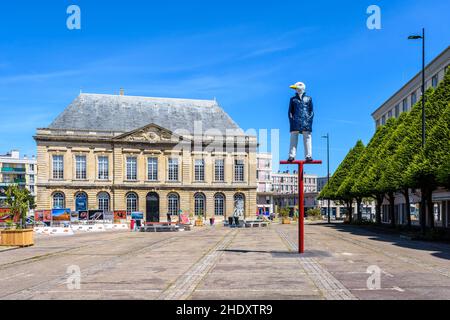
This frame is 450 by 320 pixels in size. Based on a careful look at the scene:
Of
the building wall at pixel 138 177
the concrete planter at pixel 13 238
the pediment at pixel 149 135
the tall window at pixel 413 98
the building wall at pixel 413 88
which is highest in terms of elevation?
the building wall at pixel 413 88

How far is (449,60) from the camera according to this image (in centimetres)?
4956

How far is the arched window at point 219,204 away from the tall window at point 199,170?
11.7 feet

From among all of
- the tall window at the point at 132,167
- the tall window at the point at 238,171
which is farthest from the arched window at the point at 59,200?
A: the tall window at the point at 238,171

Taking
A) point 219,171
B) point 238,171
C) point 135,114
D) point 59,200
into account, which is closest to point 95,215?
point 59,200

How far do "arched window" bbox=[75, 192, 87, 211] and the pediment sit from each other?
9.62 meters

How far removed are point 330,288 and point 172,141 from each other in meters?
63.8

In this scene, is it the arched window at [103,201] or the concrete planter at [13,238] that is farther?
the arched window at [103,201]

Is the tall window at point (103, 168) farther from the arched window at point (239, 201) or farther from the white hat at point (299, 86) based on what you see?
the white hat at point (299, 86)

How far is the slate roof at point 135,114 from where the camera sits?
73.8m

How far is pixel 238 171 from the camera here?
76.8 meters

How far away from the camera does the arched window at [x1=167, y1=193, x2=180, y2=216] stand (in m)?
74.2

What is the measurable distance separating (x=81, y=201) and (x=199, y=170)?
58.1ft

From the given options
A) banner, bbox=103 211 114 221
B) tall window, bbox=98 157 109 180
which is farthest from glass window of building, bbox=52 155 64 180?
banner, bbox=103 211 114 221
